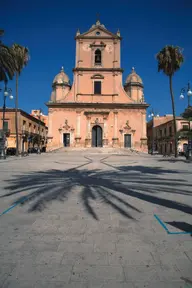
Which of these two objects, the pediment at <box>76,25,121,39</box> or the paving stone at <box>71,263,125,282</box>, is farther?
the pediment at <box>76,25,121,39</box>

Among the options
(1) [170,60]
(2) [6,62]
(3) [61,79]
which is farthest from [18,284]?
(3) [61,79]

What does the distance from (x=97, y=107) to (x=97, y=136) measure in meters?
4.86

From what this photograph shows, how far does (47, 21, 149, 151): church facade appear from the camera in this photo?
3447 centimetres

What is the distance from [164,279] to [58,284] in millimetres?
1133

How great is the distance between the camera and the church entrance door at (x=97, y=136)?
1383 inches

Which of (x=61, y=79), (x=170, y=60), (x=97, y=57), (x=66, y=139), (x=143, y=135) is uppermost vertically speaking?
(x=97, y=57)

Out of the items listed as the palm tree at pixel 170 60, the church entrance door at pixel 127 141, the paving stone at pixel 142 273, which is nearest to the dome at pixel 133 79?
the church entrance door at pixel 127 141

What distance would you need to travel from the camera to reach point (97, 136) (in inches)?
1388

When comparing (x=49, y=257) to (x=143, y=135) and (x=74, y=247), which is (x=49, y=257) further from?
(x=143, y=135)

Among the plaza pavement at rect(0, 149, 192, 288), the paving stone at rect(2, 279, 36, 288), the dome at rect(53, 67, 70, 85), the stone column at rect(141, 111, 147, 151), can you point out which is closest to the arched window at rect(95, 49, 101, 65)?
the dome at rect(53, 67, 70, 85)

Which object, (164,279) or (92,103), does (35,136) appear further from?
(164,279)

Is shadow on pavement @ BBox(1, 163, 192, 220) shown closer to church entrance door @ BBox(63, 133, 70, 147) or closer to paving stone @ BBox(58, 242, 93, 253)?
paving stone @ BBox(58, 242, 93, 253)

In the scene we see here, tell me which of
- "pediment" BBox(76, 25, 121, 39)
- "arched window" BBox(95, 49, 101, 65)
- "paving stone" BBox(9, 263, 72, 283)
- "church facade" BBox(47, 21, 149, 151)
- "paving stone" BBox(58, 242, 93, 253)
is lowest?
"paving stone" BBox(9, 263, 72, 283)

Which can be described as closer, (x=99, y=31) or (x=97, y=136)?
(x=97, y=136)
